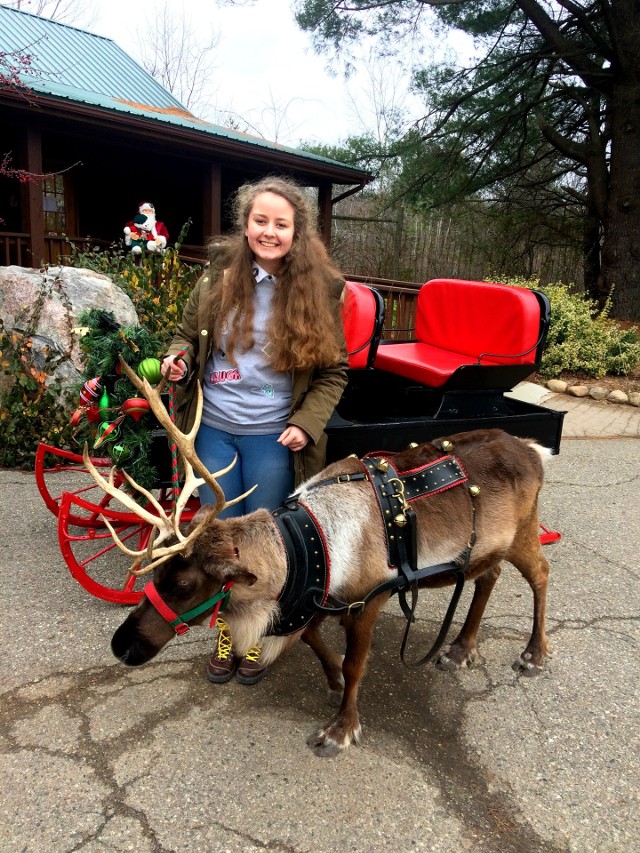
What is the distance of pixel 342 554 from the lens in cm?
232

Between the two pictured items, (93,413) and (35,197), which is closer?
(93,413)

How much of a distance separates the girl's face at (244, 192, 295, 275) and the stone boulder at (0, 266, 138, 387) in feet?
9.61

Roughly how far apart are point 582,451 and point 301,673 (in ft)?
15.5

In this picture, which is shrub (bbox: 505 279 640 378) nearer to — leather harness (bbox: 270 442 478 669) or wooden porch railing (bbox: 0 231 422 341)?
wooden porch railing (bbox: 0 231 422 341)

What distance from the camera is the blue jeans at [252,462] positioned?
288 cm

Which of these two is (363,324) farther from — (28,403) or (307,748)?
(28,403)

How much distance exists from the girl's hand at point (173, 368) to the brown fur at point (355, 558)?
2.62 ft

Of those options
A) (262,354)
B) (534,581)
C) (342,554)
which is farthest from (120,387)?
(534,581)

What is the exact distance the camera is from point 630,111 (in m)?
9.97

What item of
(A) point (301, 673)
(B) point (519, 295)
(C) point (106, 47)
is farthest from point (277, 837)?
(C) point (106, 47)

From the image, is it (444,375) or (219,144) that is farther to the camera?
(219,144)

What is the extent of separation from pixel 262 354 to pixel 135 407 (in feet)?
2.24

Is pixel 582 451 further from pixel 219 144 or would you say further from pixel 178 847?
pixel 219 144

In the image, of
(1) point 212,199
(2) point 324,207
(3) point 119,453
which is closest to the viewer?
(3) point 119,453
